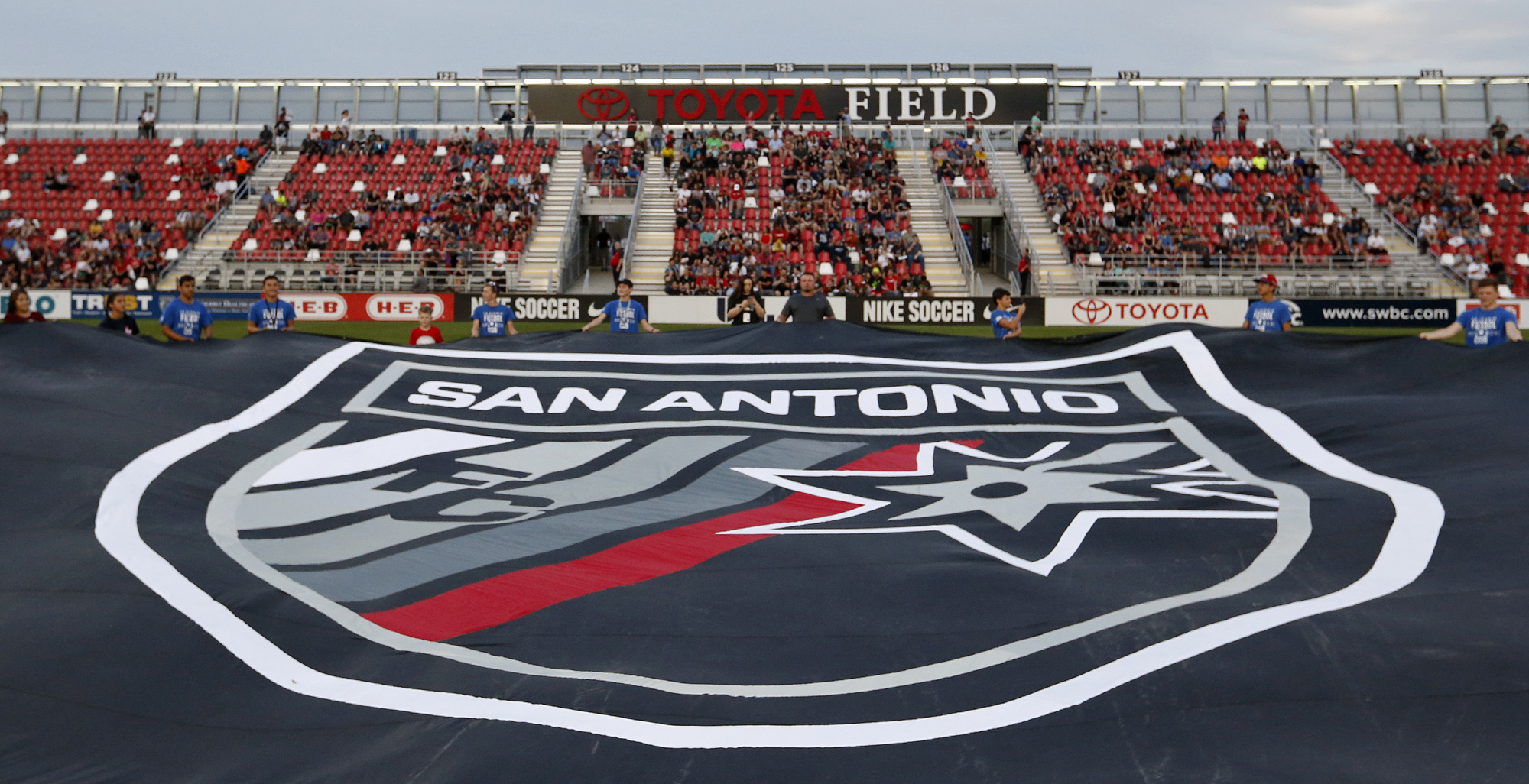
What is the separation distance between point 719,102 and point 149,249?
2261cm

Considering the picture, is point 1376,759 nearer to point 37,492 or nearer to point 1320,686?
point 1320,686

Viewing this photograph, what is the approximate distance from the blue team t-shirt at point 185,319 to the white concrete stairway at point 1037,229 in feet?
74.8

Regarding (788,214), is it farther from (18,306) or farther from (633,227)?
(18,306)

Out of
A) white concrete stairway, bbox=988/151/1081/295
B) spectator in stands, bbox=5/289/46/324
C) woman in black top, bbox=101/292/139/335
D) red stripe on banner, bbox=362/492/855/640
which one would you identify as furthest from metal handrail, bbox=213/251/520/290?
red stripe on banner, bbox=362/492/855/640

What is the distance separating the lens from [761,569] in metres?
4.61

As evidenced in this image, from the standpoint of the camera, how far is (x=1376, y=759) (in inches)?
119

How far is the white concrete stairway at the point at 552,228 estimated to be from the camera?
31.4 m

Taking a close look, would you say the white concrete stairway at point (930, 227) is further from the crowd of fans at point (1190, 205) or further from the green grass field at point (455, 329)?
the green grass field at point (455, 329)

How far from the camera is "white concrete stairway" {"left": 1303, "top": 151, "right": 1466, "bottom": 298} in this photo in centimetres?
2953

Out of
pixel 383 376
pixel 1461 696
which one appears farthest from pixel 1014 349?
pixel 1461 696

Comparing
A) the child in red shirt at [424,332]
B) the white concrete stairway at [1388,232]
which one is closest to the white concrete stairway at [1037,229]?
the white concrete stairway at [1388,232]

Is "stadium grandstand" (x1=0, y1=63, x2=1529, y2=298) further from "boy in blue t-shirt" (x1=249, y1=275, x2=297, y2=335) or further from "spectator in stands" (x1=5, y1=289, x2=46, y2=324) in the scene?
"spectator in stands" (x1=5, y1=289, x2=46, y2=324)

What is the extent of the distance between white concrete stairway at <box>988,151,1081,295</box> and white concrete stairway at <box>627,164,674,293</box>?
11.2 metres

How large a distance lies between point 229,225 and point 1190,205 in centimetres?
3277
